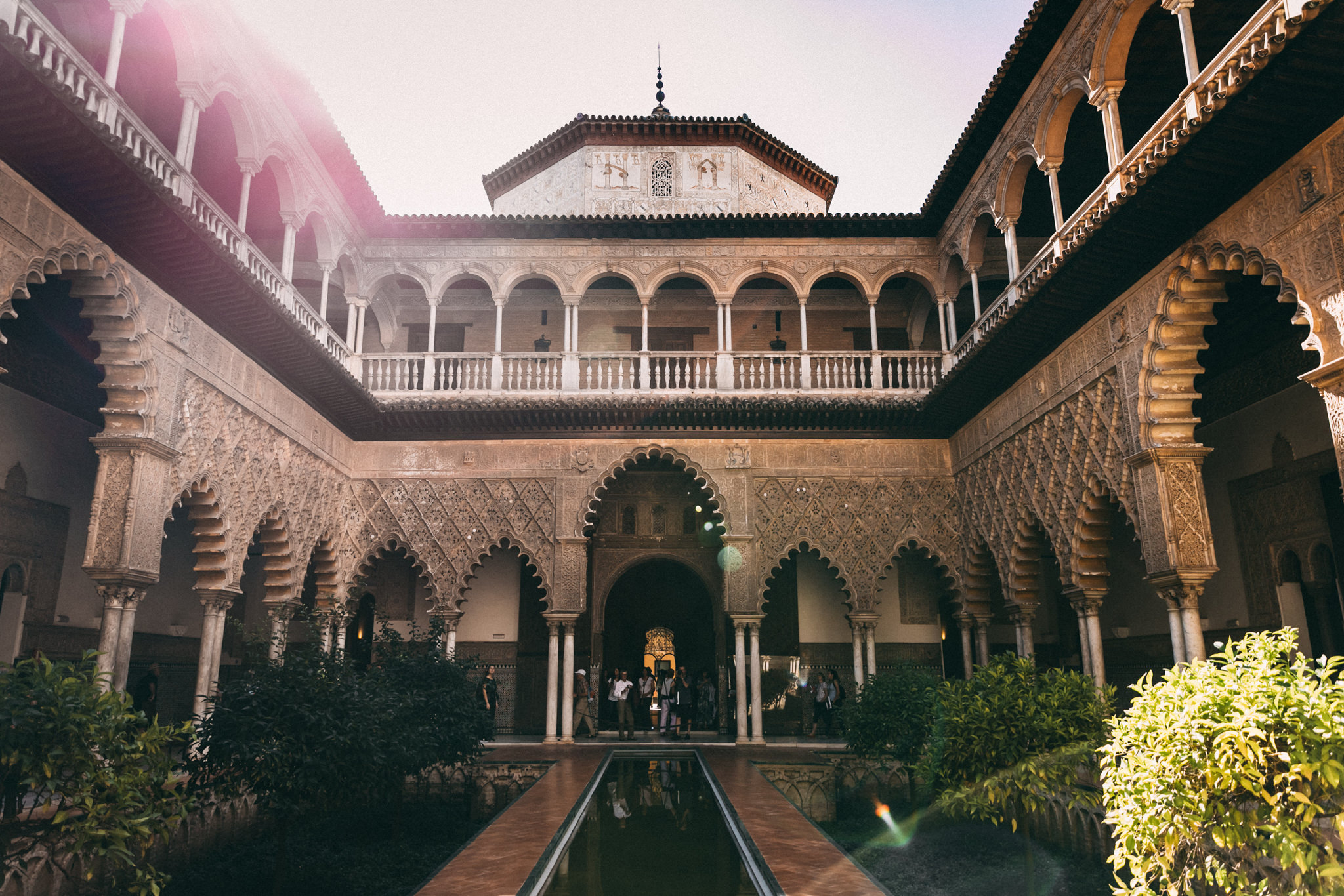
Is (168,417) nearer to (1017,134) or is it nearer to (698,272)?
(698,272)

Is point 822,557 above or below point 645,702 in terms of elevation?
above

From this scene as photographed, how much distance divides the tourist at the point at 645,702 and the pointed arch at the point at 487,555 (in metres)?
3.03

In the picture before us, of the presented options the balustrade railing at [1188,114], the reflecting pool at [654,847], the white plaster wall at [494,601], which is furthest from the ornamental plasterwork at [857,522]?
the white plaster wall at [494,601]

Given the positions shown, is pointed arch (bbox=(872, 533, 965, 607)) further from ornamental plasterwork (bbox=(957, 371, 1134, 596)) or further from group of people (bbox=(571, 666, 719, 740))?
group of people (bbox=(571, 666, 719, 740))

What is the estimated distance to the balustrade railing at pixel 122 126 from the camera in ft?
19.0

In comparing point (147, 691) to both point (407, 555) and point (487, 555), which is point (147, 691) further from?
point (487, 555)

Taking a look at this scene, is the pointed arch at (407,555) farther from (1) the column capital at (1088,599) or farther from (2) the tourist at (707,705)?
(1) the column capital at (1088,599)

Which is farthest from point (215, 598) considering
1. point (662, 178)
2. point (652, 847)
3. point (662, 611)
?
point (662, 178)

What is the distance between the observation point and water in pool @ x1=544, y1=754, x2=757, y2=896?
17.2 ft

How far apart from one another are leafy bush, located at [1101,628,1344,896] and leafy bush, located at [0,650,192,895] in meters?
4.58

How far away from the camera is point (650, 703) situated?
15375 millimetres

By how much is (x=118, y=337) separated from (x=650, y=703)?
10332mm

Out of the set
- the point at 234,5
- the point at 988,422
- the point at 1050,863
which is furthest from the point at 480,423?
the point at 1050,863

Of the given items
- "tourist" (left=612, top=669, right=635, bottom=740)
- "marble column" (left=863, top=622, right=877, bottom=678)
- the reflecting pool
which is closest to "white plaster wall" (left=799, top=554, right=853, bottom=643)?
"marble column" (left=863, top=622, right=877, bottom=678)
